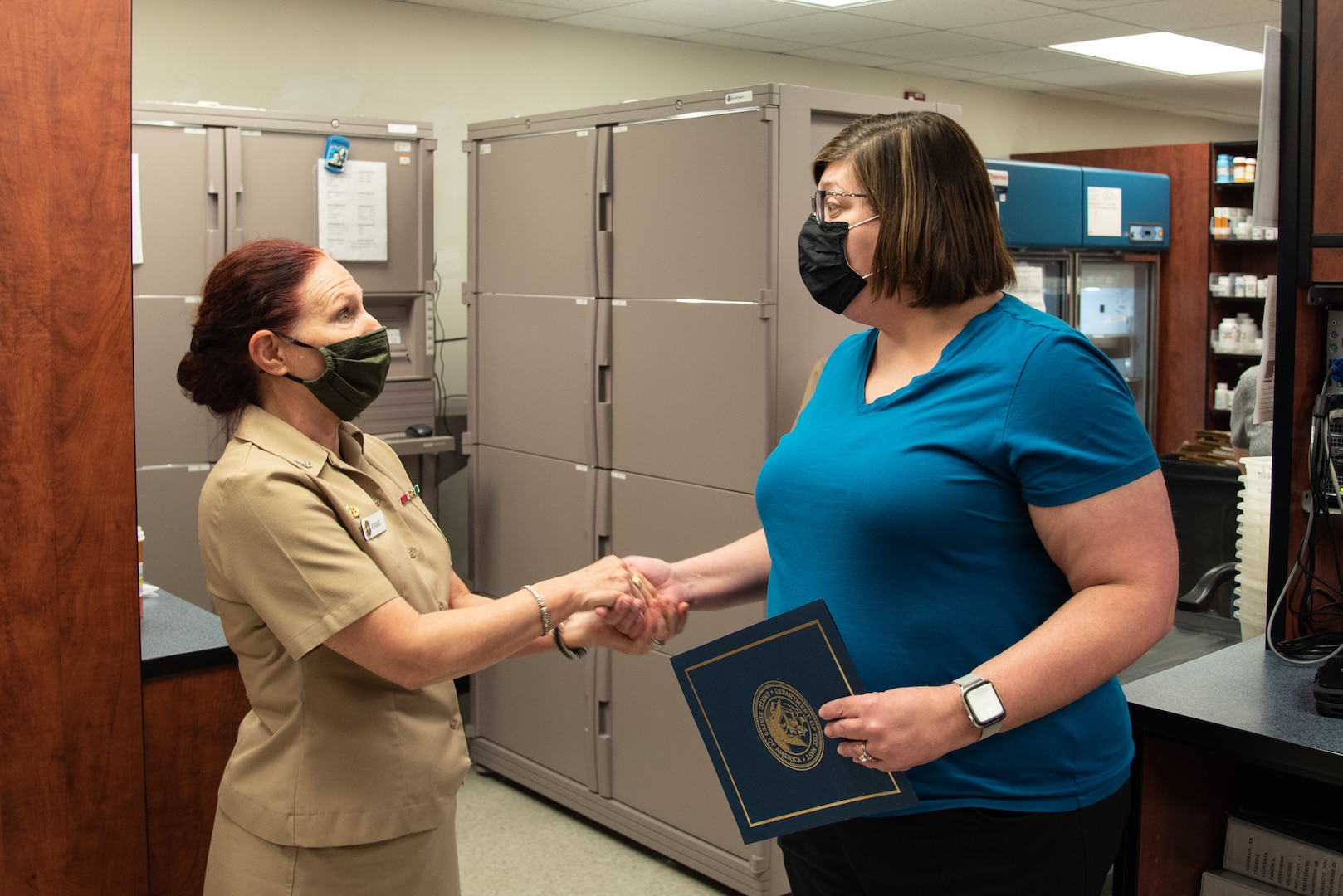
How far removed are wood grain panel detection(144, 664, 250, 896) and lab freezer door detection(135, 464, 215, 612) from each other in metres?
1.71

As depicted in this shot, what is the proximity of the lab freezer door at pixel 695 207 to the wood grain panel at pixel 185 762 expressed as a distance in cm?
149

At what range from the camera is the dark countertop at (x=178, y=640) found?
2100 mm

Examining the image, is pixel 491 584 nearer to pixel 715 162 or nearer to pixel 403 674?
pixel 715 162

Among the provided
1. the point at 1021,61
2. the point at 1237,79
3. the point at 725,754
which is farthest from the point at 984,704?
the point at 1237,79

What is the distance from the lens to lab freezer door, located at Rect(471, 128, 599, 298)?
3.32 metres

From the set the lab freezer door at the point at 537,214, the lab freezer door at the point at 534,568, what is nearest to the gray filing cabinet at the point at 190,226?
the lab freezer door at the point at 537,214

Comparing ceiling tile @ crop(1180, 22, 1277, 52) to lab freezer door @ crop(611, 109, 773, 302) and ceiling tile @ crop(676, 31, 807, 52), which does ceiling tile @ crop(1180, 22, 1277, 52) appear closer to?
ceiling tile @ crop(676, 31, 807, 52)

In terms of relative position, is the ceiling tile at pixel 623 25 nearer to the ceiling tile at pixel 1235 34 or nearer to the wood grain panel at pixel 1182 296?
the wood grain panel at pixel 1182 296

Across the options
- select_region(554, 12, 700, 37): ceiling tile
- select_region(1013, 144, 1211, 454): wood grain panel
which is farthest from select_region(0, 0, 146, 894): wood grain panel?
select_region(1013, 144, 1211, 454): wood grain panel

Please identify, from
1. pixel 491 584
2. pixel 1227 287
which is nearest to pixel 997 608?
pixel 491 584

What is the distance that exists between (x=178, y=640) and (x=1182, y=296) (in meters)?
5.68

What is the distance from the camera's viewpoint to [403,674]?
4.91 feet

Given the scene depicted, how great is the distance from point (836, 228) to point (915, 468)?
1.21 ft

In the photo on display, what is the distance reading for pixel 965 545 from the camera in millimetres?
1279
